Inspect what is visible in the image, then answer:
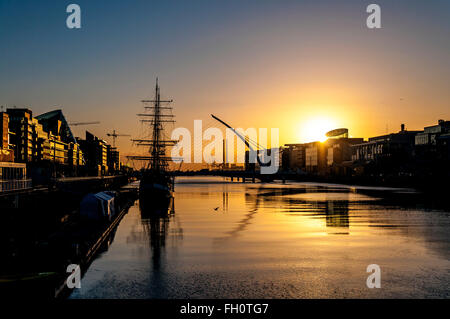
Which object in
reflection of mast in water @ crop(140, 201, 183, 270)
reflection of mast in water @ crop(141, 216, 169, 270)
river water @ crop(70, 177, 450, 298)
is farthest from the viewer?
reflection of mast in water @ crop(140, 201, 183, 270)

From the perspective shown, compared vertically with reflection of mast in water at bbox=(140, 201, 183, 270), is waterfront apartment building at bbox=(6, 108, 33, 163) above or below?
above

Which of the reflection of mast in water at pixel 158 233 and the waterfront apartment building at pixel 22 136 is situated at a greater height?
the waterfront apartment building at pixel 22 136

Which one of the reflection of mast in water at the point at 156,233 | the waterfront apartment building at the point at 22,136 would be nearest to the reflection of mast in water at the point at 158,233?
the reflection of mast in water at the point at 156,233

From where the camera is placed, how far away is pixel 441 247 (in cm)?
3014

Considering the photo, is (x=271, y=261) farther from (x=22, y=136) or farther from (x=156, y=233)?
(x=22, y=136)

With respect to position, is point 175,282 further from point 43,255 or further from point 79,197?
point 79,197

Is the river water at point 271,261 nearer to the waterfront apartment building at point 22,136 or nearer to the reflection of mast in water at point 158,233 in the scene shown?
the reflection of mast in water at point 158,233

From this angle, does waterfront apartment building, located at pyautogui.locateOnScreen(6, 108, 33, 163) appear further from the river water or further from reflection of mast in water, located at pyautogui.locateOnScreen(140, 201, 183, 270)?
the river water

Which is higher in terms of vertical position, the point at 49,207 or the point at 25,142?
the point at 25,142

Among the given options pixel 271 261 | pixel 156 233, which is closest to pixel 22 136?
pixel 156 233

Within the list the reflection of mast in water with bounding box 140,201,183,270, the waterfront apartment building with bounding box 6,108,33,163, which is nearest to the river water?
the reflection of mast in water with bounding box 140,201,183,270

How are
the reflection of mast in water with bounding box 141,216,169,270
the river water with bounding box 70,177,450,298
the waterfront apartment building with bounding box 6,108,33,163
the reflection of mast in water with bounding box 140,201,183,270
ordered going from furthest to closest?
the waterfront apartment building with bounding box 6,108,33,163
the reflection of mast in water with bounding box 140,201,183,270
the reflection of mast in water with bounding box 141,216,169,270
the river water with bounding box 70,177,450,298
